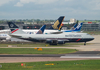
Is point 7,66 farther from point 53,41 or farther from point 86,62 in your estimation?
point 53,41

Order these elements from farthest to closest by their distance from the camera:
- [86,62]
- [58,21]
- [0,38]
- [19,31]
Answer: [58,21] < [0,38] < [19,31] < [86,62]

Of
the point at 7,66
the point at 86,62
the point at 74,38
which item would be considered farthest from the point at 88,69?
the point at 74,38

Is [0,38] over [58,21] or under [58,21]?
under

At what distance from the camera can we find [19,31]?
83438mm

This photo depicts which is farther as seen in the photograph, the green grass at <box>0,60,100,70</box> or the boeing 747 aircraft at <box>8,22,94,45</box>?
the boeing 747 aircraft at <box>8,22,94,45</box>

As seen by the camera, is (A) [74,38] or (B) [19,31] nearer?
(A) [74,38]

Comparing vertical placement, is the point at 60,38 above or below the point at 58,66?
below

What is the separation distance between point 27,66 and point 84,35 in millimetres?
45541

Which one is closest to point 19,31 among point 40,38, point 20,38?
point 20,38

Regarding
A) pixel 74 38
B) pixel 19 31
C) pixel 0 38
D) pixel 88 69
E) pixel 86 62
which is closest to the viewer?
pixel 88 69

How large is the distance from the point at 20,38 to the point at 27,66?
4419 cm

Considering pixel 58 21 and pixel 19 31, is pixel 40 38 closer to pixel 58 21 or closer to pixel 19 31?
pixel 19 31

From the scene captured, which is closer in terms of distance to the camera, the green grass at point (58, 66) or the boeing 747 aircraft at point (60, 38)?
the green grass at point (58, 66)

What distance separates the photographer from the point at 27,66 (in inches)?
1463
